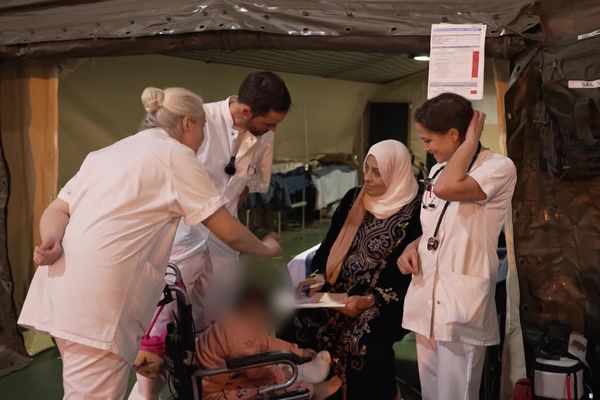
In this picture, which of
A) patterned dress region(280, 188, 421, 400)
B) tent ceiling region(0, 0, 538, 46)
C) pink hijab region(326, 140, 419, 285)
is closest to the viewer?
tent ceiling region(0, 0, 538, 46)

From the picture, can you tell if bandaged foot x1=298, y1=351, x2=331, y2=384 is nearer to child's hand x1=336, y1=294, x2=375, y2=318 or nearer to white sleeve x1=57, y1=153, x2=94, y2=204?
child's hand x1=336, y1=294, x2=375, y2=318

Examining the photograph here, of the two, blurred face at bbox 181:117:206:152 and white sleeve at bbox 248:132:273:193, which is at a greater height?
blurred face at bbox 181:117:206:152

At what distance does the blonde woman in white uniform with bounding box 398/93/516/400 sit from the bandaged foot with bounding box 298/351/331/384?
52cm

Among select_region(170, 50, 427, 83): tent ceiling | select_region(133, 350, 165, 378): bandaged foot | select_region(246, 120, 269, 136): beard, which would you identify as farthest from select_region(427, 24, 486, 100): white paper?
select_region(170, 50, 427, 83): tent ceiling

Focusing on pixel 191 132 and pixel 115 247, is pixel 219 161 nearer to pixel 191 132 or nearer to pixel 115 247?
pixel 191 132

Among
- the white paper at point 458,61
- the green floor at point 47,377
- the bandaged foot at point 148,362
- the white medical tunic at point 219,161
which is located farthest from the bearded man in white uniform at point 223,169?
the white paper at point 458,61

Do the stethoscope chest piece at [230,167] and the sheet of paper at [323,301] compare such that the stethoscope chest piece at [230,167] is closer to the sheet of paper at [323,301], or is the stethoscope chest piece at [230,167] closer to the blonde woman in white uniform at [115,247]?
the sheet of paper at [323,301]

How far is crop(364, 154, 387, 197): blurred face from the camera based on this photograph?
2.68 meters

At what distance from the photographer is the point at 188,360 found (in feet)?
6.23

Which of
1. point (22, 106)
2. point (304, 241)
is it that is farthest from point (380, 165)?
point (304, 241)

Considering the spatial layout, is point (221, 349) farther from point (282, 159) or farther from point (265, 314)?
point (282, 159)

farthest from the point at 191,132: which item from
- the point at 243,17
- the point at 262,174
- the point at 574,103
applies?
the point at 574,103

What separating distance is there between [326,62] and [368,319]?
17.1 ft

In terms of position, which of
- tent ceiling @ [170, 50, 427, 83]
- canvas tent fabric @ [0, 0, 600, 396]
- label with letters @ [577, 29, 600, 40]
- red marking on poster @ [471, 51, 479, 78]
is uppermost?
tent ceiling @ [170, 50, 427, 83]
